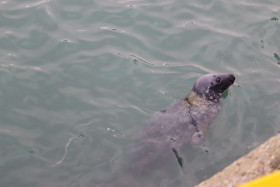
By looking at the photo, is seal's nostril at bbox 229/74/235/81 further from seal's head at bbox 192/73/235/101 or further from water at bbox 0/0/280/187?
water at bbox 0/0/280/187

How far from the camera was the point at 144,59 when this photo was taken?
319 inches

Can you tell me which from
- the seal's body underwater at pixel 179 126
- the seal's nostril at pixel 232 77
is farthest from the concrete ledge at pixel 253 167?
the seal's nostril at pixel 232 77

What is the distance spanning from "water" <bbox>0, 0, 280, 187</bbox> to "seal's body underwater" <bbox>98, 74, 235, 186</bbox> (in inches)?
7.0

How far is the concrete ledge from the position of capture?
3433 millimetres

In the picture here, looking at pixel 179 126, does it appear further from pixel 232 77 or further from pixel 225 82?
pixel 232 77

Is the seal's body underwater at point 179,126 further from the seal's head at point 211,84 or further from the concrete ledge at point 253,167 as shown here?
the concrete ledge at point 253,167

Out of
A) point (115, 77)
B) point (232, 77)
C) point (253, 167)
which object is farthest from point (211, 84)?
point (253, 167)

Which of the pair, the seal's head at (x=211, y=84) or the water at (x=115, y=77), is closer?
the water at (x=115, y=77)

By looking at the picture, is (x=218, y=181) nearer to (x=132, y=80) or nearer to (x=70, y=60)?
(x=132, y=80)

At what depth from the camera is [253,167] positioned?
3551 millimetres

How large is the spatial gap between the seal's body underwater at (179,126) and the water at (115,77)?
0.18 metres

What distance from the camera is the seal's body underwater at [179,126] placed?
20.9 ft

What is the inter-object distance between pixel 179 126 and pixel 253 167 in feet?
10.9

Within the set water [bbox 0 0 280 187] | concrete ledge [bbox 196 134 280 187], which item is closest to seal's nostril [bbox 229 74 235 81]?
water [bbox 0 0 280 187]
